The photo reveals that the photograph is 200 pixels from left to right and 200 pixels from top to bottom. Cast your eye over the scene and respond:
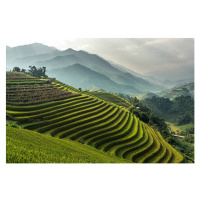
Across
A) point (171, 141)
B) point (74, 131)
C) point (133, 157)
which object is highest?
point (74, 131)

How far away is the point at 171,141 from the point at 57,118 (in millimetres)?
21847

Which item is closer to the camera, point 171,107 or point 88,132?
point 88,132

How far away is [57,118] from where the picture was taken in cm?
1541

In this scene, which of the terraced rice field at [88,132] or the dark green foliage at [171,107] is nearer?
the terraced rice field at [88,132]

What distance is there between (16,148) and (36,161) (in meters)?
1.16

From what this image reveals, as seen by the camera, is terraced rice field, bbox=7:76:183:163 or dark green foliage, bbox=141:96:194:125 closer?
terraced rice field, bbox=7:76:183:163

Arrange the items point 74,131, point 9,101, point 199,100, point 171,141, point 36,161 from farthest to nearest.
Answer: point 171,141, point 9,101, point 74,131, point 199,100, point 36,161

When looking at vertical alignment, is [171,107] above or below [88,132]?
above

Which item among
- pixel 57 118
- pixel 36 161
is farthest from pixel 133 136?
pixel 36 161

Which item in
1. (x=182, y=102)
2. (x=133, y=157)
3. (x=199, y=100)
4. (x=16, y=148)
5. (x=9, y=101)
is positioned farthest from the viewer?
(x=182, y=102)

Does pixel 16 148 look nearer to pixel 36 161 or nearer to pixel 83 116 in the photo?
pixel 36 161

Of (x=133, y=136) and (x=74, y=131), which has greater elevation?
(x=74, y=131)

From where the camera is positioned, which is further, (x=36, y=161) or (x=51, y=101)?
(x=51, y=101)

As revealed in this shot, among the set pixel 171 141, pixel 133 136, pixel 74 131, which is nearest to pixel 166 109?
pixel 171 141
